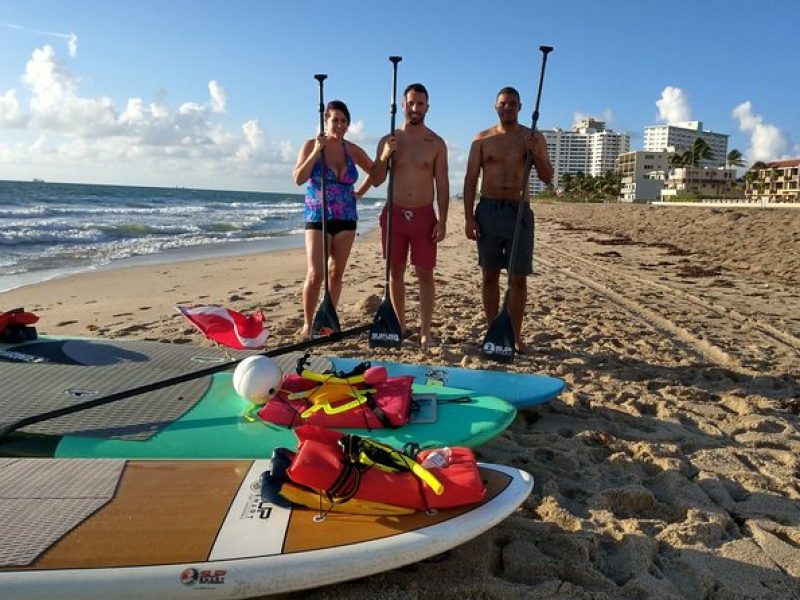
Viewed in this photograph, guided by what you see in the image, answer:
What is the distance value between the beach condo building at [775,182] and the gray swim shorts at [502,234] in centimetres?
7144

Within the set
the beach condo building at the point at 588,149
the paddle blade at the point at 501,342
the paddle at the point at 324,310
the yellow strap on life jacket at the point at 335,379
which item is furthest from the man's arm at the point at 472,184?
the beach condo building at the point at 588,149

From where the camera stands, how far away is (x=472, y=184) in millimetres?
5309

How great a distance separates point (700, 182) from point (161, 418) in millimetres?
85275

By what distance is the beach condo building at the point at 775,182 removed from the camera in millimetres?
67562

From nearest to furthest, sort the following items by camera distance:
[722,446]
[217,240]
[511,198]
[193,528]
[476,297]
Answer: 1. [193,528]
2. [722,446]
3. [511,198]
4. [476,297]
5. [217,240]

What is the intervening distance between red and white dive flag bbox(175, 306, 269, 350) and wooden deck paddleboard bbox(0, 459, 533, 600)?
2109mm

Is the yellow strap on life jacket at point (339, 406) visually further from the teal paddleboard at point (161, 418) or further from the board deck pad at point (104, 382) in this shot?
the board deck pad at point (104, 382)

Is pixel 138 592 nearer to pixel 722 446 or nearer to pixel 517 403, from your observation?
pixel 517 403

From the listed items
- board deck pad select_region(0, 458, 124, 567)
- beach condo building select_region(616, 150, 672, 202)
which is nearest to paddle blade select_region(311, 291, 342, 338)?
board deck pad select_region(0, 458, 124, 567)

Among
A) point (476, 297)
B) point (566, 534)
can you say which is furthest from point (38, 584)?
point (476, 297)

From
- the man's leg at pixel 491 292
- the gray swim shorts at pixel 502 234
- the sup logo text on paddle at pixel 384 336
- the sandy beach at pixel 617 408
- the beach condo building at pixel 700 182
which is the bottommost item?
the sandy beach at pixel 617 408

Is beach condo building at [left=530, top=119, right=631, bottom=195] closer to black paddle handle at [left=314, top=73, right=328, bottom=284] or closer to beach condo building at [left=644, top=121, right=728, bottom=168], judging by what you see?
beach condo building at [left=644, top=121, right=728, bottom=168]

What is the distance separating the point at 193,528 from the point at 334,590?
0.54 meters

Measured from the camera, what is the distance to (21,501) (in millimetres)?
2432
